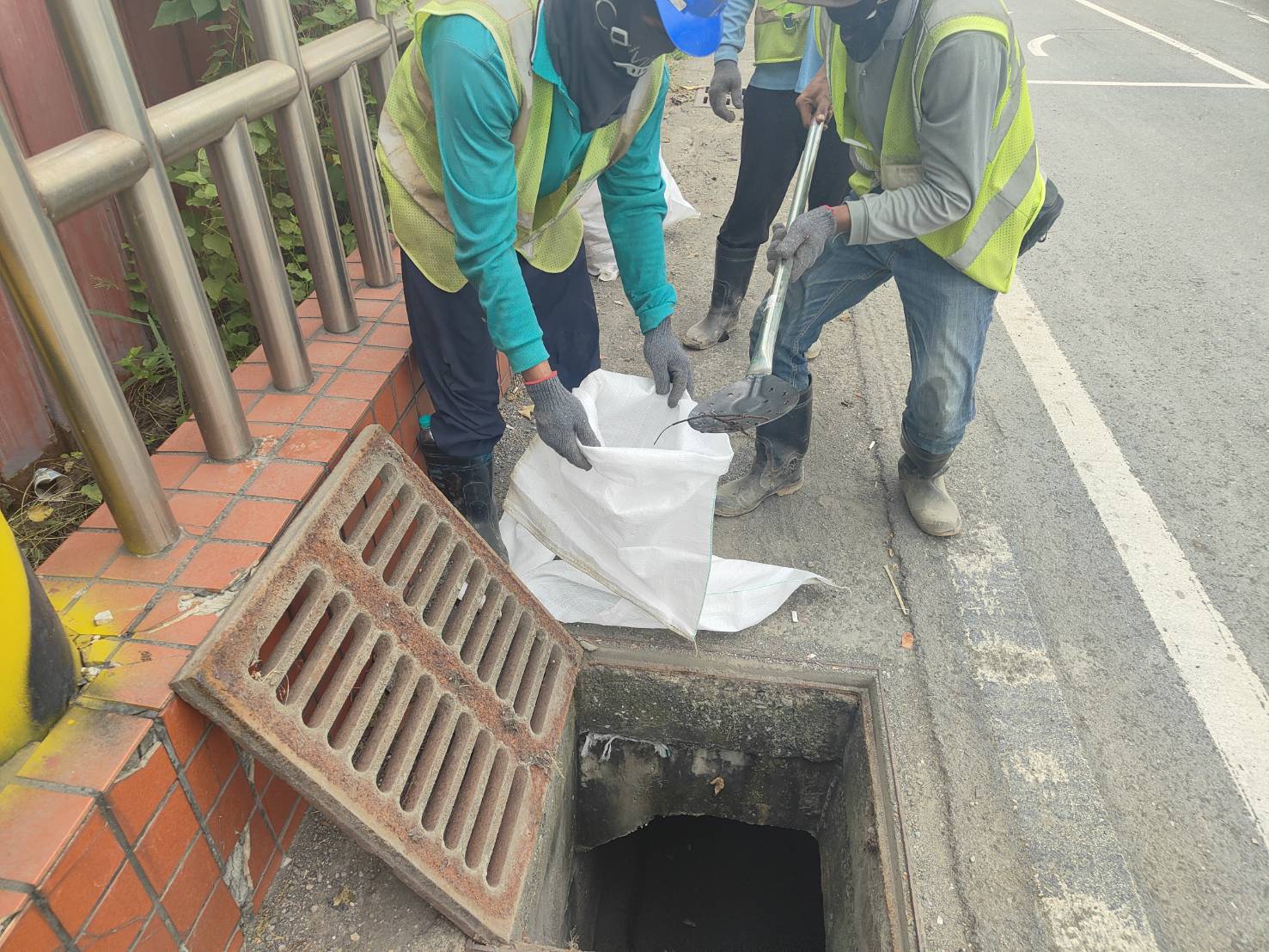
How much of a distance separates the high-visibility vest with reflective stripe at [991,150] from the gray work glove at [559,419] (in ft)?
3.52

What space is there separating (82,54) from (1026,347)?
142 inches

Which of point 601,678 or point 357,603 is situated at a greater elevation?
point 357,603

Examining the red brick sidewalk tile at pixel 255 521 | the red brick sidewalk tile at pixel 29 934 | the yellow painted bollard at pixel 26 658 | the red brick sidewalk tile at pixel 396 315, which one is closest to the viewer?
the red brick sidewalk tile at pixel 29 934

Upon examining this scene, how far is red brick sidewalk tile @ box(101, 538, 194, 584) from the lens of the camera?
1.59 meters

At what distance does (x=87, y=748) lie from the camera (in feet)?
4.25

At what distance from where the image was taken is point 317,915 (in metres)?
1.68

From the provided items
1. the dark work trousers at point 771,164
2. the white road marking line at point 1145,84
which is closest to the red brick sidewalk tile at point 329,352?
the dark work trousers at point 771,164

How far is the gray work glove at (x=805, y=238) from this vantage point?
224 centimetres

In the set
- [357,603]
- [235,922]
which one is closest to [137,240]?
[357,603]

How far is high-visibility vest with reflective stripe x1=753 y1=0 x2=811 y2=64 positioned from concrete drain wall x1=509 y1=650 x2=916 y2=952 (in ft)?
7.36

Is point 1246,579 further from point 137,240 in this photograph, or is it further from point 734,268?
point 137,240

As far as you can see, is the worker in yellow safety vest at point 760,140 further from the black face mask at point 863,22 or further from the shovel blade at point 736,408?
Result: the shovel blade at point 736,408

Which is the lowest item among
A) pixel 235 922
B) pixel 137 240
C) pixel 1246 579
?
pixel 1246 579

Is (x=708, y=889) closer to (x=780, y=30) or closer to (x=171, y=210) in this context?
(x=171, y=210)
